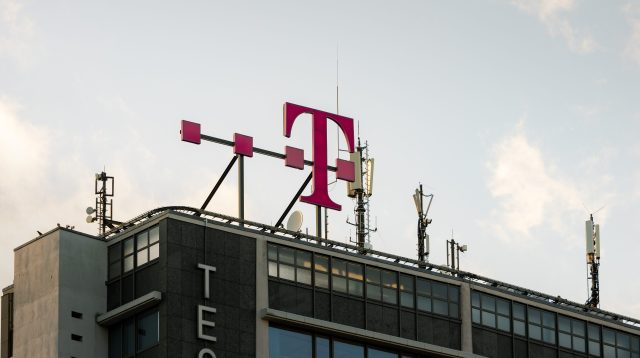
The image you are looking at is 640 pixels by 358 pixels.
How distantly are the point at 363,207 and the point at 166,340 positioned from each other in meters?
28.6

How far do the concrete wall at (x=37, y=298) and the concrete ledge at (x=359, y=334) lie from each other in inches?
471

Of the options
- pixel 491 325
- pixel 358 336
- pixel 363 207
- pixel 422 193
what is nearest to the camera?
pixel 358 336

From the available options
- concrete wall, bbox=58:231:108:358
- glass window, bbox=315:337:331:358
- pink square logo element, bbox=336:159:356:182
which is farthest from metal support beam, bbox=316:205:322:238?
concrete wall, bbox=58:231:108:358

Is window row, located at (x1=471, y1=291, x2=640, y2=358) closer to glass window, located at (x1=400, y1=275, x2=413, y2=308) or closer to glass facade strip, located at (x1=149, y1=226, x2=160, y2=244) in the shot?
glass window, located at (x1=400, y1=275, x2=413, y2=308)

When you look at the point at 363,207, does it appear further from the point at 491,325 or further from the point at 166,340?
the point at 166,340

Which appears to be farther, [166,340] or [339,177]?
[339,177]

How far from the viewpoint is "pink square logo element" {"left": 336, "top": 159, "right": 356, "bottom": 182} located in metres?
120

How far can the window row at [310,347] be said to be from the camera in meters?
109

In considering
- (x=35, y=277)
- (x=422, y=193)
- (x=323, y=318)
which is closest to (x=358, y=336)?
(x=323, y=318)

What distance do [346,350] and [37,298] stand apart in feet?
60.0

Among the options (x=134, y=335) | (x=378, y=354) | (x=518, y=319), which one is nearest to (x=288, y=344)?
(x=378, y=354)

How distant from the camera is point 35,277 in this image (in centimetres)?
10944

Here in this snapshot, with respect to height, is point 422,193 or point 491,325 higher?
point 422,193

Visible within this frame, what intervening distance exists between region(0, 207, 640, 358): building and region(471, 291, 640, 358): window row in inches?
94.7
